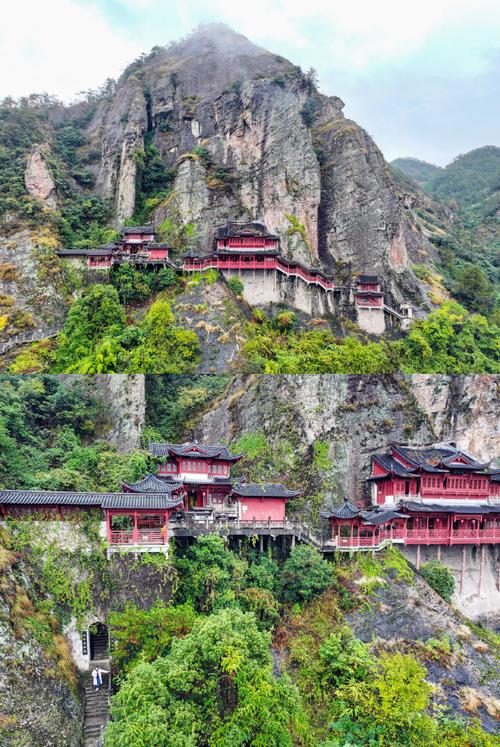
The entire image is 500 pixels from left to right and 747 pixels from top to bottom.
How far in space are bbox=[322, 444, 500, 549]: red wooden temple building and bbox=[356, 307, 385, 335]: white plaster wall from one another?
18.3 meters

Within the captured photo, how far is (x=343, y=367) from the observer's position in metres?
50.3

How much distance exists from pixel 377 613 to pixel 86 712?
13563mm

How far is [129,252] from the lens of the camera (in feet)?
194

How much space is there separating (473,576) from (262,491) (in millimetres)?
14893

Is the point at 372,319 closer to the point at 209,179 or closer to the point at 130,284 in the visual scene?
the point at 209,179

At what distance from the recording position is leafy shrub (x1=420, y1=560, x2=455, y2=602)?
37469 millimetres

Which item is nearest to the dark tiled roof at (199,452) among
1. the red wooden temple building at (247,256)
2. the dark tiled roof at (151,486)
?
the dark tiled roof at (151,486)

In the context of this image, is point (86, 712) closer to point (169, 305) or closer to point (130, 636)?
point (130, 636)

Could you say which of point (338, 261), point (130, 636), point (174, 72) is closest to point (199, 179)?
point (338, 261)

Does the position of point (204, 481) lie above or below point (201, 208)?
below

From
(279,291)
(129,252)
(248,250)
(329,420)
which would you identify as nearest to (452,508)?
(329,420)


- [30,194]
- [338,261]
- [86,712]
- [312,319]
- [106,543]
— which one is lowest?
[86,712]

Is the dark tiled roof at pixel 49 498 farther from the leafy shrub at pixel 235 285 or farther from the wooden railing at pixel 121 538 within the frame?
the leafy shrub at pixel 235 285

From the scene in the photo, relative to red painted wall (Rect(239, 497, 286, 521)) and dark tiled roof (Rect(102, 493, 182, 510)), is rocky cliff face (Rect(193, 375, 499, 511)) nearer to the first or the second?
red painted wall (Rect(239, 497, 286, 521))
